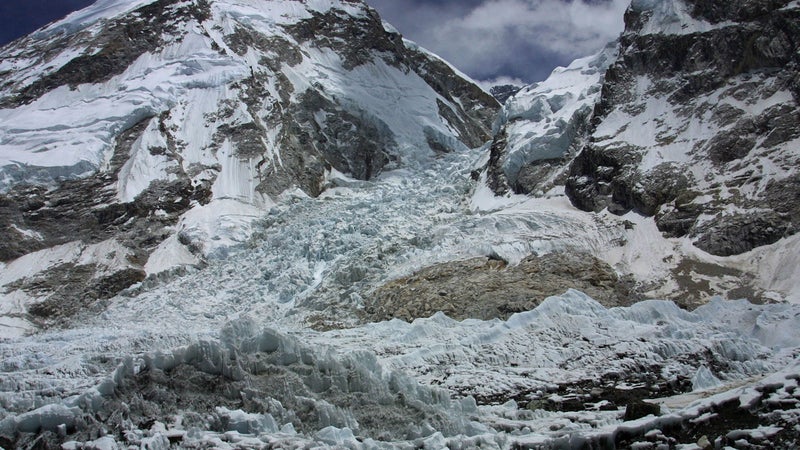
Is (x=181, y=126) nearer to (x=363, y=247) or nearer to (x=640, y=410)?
(x=363, y=247)

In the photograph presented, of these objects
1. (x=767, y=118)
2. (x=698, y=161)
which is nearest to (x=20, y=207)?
(x=698, y=161)

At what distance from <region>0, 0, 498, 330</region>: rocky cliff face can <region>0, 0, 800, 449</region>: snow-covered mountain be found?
0.24 metres

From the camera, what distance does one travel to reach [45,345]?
23484 millimetres

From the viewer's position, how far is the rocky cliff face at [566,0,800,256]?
33844 millimetres

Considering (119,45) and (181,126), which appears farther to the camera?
(119,45)

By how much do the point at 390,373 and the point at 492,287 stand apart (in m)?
15.0

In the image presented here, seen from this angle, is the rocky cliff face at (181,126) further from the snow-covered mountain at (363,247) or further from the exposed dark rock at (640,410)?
the exposed dark rock at (640,410)

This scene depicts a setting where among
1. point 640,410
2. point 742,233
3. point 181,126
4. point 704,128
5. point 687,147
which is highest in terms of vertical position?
point 181,126

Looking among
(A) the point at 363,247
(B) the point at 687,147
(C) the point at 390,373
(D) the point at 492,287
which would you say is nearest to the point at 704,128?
(B) the point at 687,147

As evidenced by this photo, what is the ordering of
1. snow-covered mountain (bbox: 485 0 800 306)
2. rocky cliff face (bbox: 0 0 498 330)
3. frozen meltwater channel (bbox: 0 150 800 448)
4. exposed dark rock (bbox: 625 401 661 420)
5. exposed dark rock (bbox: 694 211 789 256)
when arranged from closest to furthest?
1. frozen meltwater channel (bbox: 0 150 800 448)
2. exposed dark rock (bbox: 625 401 661 420)
3. exposed dark rock (bbox: 694 211 789 256)
4. snow-covered mountain (bbox: 485 0 800 306)
5. rocky cliff face (bbox: 0 0 498 330)

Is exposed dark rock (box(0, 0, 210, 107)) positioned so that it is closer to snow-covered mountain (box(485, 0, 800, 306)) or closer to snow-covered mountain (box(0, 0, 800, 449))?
snow-covered mountain (box(0, 0, 800, 449))

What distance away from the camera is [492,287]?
98.7 feet

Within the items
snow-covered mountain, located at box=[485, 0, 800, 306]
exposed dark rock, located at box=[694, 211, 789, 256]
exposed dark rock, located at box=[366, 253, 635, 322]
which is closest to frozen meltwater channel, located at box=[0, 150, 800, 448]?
exposed dark rock, located at box=[366, 253, 635, 322]

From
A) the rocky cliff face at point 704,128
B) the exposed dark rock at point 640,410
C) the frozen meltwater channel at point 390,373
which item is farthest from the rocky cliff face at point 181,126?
the exposed dark rock at point 640,410
